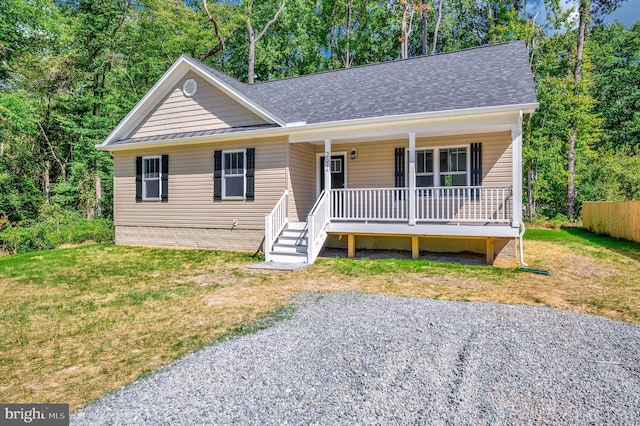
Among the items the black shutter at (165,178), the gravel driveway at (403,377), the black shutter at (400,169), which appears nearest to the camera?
the gravel driveway at (403,377)

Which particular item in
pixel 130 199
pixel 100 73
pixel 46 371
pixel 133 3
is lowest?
pixel 46 371

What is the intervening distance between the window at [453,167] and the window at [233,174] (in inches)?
215

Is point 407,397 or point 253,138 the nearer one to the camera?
point 407,397

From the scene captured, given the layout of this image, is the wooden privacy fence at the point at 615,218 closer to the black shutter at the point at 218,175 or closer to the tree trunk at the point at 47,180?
the black shutter at the point at 218,175

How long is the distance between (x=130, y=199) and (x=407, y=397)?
1211 centimetres

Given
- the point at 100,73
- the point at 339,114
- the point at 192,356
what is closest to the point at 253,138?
the point at 339,114

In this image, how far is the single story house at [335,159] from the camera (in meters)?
8.72

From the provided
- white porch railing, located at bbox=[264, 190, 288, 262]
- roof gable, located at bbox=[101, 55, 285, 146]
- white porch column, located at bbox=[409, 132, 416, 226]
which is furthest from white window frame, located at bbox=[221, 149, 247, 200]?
white porch column, located at bbox=[409, 132, 416, 226]

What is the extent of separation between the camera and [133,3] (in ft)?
68.3

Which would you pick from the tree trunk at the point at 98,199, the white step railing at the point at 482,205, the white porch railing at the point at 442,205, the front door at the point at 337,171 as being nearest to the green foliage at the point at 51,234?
the tree trunk at the point at 98,199

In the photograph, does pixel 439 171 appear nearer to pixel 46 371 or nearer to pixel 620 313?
pixel 620 313

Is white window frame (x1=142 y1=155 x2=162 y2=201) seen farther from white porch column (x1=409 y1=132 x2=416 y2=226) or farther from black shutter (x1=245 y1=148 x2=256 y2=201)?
white porch column (x1=409 y1=132 x2=416 y2=226)

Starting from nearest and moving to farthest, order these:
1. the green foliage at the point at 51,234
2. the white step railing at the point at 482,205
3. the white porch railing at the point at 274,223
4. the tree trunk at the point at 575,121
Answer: the white step railing at the point at 482,205 → the white porch railing at the point at 274,223 → the green foliage at the point at 51,234 → the tree trunk at the point at 575,121

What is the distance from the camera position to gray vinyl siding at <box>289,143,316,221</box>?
10.5m
